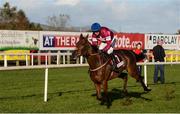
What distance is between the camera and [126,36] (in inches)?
1622

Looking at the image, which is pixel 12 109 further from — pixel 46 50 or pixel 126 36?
pixel 126 36

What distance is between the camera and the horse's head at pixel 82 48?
35.1ft

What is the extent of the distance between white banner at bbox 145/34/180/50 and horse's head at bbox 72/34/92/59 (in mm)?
31238

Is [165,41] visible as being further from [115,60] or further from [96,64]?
[96,64]

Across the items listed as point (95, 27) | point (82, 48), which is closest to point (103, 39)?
point (95, 27)

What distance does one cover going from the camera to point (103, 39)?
38.1ft

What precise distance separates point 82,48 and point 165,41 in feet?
109

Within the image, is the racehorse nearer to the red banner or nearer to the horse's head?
the horse's head

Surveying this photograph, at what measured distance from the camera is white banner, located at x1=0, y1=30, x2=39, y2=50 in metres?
34.9

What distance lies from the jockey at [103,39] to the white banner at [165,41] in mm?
30290

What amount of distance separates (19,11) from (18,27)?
4.69 metres

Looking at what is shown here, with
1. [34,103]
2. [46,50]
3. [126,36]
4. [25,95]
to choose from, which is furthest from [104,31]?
[126,36]

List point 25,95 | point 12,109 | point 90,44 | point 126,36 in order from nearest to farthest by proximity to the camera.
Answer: point 12,109
point 90,44
point 25,95
point 126,36

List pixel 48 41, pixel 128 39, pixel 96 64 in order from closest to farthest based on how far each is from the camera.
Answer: pixel 96 64
pixel 48 41
pixel 128 39
